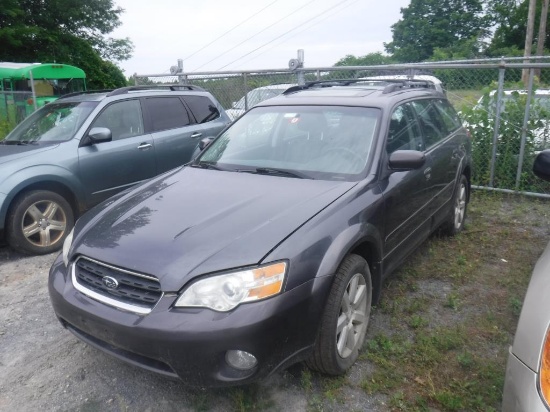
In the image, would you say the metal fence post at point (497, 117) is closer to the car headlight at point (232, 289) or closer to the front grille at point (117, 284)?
the car headlight at point (232, 289)

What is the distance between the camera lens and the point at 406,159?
315 cm

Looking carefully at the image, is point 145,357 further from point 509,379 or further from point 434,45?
point 434,45

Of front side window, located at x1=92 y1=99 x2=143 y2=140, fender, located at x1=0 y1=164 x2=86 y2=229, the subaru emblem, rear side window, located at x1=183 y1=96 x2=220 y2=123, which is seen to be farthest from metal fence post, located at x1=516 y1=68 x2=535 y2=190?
the subaru emblem

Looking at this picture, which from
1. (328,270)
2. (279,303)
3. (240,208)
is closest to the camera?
(279,303)

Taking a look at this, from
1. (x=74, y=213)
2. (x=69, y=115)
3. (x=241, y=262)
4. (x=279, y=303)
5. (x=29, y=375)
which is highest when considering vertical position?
(x=69, y=115)

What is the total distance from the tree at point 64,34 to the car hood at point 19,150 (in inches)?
782

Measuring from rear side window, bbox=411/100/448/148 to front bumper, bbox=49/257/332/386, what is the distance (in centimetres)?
229

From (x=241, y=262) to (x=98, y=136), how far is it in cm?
353

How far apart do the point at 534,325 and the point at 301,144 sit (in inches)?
84.6

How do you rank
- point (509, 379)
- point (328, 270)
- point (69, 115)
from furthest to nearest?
1. point (69, 115)
2. point (328, 270)
3. point (509, 379)

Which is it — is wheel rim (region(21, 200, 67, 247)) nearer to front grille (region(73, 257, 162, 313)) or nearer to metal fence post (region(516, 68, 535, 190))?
front grille (region(73, 257, 162, 313))

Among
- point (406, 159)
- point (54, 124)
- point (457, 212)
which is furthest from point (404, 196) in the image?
point (54, 124)

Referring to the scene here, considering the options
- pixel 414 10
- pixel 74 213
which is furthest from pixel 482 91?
pixel 414 10

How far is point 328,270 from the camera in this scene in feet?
8.11
